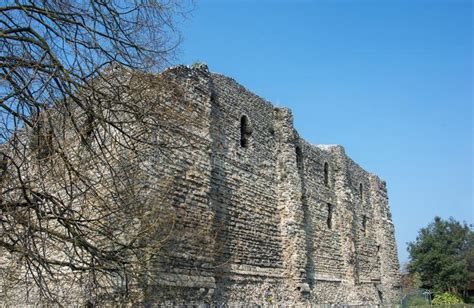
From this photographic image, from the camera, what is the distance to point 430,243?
39062mm

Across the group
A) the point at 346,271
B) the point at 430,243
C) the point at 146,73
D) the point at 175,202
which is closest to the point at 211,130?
the point at 175,202

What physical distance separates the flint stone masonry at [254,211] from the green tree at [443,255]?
721 inches

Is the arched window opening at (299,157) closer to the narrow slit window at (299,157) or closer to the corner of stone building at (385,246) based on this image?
the narrow slit window at (299,157)

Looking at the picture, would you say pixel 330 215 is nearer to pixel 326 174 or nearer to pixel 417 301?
pixel 326 174

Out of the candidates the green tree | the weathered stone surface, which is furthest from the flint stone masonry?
the green tree

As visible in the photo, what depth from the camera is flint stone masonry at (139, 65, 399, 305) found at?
34.1 feet

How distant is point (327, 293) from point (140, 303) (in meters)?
9.45

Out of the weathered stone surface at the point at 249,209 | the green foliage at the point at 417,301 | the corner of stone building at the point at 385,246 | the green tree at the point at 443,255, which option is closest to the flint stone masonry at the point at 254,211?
the weathered stone surface at the point at 249,209

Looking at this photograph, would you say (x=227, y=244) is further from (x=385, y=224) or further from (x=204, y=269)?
(x=385, y=224)

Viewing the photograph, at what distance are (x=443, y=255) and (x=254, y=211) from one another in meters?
29.3

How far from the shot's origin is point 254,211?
1333 centimetres

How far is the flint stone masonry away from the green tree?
60.1ft

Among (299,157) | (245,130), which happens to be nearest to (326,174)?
(299,157)

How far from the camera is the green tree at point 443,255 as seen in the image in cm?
3581
